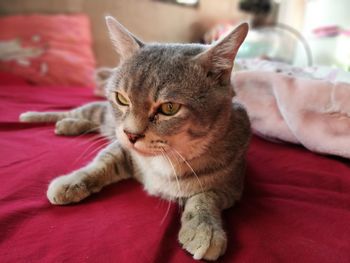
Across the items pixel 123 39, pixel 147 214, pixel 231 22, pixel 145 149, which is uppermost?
pixel 123 39

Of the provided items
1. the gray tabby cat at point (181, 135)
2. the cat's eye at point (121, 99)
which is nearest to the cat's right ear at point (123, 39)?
the gray tabby cat at point (181, 135)

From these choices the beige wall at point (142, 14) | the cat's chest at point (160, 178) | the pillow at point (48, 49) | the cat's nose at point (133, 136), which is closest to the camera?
the cat's nose at point (133, 136)

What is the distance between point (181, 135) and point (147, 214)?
0.70 ft

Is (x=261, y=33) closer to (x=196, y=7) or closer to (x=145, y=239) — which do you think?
(x=196, y=7)

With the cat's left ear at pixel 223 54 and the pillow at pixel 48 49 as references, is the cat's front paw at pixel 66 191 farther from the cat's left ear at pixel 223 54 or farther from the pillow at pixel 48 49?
the pillow at pixel 48 49

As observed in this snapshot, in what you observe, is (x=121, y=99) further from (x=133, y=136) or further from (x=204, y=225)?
(x=204, y=225)

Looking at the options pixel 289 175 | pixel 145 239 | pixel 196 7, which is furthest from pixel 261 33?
pixel 145 239

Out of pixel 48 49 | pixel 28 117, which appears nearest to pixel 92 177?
pixel 28 117

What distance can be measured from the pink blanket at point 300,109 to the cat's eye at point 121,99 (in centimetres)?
65

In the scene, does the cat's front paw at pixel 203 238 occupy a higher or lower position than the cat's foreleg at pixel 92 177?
lower

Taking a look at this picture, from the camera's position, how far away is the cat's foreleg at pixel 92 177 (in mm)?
761

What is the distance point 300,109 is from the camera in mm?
1127

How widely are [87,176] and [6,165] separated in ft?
0.88

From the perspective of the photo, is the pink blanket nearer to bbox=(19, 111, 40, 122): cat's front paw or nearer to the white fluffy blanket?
the white fluffy blanket
